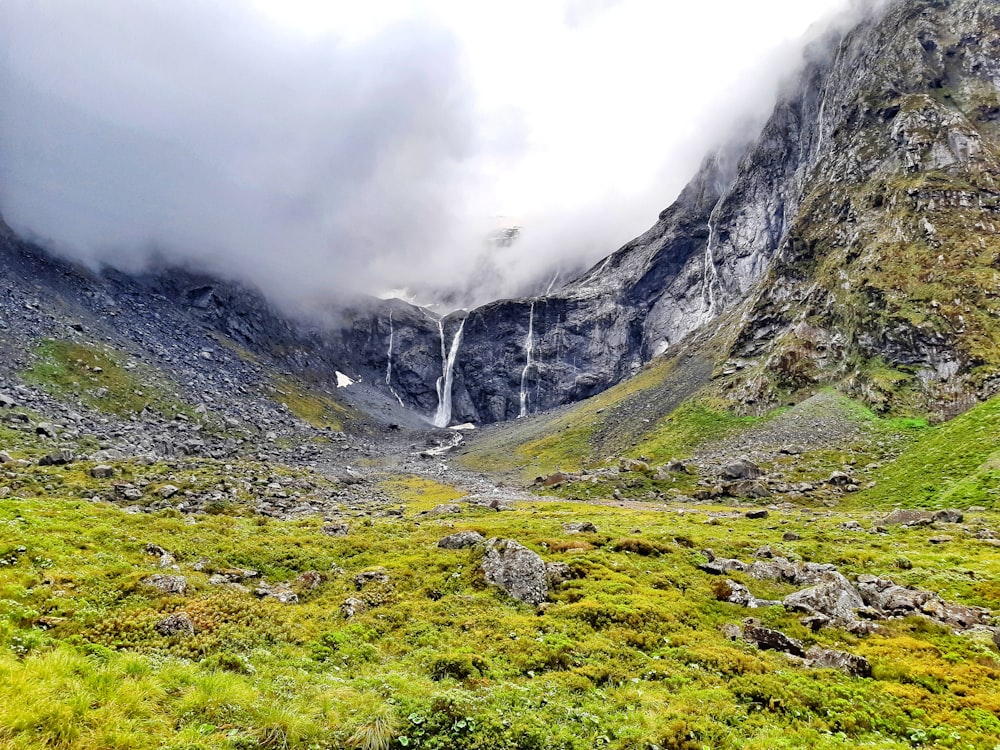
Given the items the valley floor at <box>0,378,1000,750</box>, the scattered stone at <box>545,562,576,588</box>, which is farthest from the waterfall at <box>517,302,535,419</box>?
the scattered stone at <box>545,562,576,588</box>

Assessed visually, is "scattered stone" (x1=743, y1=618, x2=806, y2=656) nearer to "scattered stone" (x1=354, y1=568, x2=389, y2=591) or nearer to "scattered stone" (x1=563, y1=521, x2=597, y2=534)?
"scattered stone" (x1=354, y1=568, x2=389, y2=591)

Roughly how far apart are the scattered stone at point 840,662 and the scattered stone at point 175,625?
57.6 feet

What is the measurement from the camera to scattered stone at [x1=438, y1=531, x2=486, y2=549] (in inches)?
974

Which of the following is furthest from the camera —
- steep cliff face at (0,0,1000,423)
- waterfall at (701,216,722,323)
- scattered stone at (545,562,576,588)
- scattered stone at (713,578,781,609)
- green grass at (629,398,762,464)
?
waterfall at (701,216,722,323)

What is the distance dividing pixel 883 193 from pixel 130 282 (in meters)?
164

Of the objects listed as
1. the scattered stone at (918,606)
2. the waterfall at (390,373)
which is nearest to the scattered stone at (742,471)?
the scattered stone at (918,606)

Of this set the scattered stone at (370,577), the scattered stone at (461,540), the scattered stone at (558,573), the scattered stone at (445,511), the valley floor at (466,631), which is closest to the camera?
the valley floor at (466,631)

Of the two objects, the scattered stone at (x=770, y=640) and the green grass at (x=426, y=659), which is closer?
the green grass at (x=426, y=659)

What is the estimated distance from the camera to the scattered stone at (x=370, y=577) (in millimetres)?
19906

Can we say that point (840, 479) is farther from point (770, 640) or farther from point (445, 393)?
point (445, 393)

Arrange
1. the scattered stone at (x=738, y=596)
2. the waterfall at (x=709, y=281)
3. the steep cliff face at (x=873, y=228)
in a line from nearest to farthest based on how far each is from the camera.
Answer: the scattered stone at (x=738, y=596) < the steep cliff face at (x=873, y=228) < the waterfall at (x=709, y=281)

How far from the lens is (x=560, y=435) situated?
10444 centimetres

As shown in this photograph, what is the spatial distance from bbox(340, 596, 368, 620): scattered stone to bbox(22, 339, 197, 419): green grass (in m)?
66.9

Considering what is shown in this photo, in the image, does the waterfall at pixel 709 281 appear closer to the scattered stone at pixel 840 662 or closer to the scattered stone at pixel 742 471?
the scattered stone at pixel 742 471
